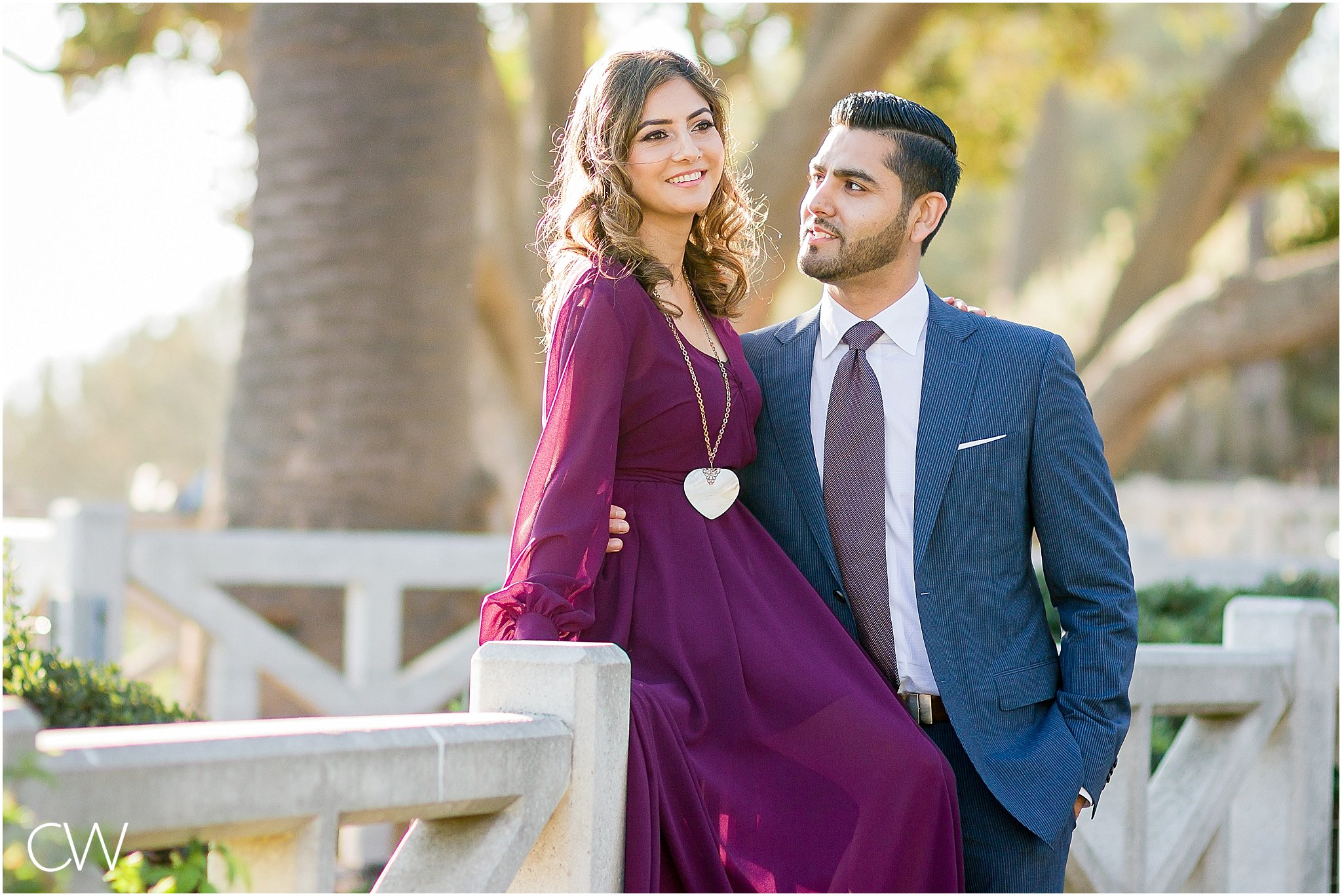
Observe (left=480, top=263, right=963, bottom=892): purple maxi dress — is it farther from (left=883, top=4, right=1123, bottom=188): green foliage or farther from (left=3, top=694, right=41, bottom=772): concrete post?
(left=883, top=4, right=1123, bottom=188): green foliage

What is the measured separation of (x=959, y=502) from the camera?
10.7 ft

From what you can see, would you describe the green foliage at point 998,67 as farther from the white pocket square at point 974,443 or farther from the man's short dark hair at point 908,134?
the white pocket square at point 974,443

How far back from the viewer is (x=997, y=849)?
3.10 m

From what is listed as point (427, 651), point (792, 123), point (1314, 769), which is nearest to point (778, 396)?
point (1314, 769)

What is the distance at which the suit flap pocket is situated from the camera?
3.16 m

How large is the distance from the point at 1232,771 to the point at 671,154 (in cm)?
246

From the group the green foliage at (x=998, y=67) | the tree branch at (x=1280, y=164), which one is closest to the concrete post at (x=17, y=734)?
the green foliage at (x=998, y=67)

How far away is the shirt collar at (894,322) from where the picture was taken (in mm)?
3471

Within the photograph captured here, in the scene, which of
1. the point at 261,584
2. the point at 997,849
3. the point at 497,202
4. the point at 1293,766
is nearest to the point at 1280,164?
the point at 497,202

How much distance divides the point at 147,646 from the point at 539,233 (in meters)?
9.03

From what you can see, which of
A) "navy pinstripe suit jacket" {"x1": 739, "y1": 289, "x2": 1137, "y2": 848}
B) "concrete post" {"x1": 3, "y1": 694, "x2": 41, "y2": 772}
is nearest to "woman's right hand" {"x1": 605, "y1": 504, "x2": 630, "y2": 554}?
"navy pinstripe suit jacket" {"x1": 739, "y1": 289, "x2": 1137, "y2": 848}

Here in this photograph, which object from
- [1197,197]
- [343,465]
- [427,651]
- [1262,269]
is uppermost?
[1197,197]

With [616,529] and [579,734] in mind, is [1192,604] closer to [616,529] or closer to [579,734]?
[616,529]

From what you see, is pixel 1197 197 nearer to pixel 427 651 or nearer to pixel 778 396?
pixel 427 651
